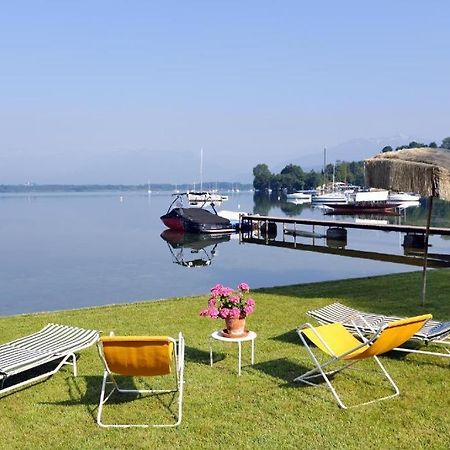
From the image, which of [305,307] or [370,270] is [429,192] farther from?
[370,270]

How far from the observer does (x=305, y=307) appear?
9.70 metres

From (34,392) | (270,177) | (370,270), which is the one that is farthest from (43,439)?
(270,177)

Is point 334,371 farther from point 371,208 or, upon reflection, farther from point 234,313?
point 371,208

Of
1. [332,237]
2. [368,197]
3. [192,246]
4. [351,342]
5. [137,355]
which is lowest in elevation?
[192,246]

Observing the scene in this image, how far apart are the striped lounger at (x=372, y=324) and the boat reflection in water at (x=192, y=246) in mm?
16311

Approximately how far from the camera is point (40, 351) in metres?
5.64

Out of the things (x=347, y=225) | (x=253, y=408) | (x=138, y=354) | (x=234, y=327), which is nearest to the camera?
Result: (x=138, y=354)

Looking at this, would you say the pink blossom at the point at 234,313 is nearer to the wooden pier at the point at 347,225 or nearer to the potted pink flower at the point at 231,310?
the potted pink flower at the point at 231,310

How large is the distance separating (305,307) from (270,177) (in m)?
171

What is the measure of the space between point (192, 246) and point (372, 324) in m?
26.0

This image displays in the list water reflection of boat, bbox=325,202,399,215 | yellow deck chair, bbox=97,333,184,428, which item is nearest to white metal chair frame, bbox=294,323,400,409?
yellow deck chair, bbox=97,333,184,428

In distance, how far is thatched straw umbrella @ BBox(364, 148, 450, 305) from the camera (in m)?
8.17

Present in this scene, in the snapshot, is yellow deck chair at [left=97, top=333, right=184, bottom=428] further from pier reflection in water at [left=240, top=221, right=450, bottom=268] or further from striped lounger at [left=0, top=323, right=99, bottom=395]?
pier reflection in water at [left=240, top=221, right=450, bottom=268]

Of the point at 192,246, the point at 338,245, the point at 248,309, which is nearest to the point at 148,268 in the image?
the point at 192,246
